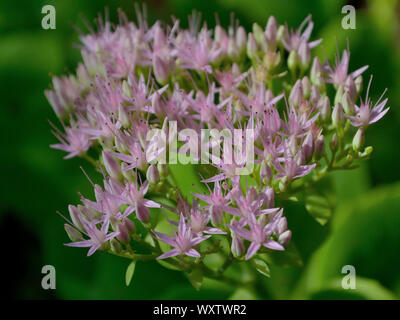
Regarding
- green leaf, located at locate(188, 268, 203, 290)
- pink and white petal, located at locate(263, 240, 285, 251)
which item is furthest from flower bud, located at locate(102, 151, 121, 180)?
pink and white petal, located at locate(263, 240, 285, 251)

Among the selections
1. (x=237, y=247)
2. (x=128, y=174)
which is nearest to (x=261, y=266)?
(x=237, y=247)

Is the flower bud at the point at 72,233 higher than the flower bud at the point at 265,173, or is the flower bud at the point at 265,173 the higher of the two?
the flower bud at the point at 265,173

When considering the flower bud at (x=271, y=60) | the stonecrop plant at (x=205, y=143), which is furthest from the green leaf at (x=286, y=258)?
the flower bud at (x=271, y=60)

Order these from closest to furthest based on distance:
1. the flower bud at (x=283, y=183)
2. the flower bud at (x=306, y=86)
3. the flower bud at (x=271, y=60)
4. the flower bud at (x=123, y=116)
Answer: the flower bud at (x=283, y=183) < the flower bud at (x=123, y=116) < the flower bud at (x=306, y=86) < the flower bud at (x=271, y=60)

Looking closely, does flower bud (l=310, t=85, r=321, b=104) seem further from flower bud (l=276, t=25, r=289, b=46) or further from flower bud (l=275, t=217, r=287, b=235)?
flower bud (l=275, t=217, r=287, b=235)

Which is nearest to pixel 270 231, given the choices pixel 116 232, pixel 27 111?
pixel 116 232

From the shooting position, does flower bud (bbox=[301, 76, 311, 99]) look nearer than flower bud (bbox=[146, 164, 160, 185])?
No

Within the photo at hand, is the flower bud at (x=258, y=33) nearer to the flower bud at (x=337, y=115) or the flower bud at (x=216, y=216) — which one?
the flower bud at (x=337, y=115)
